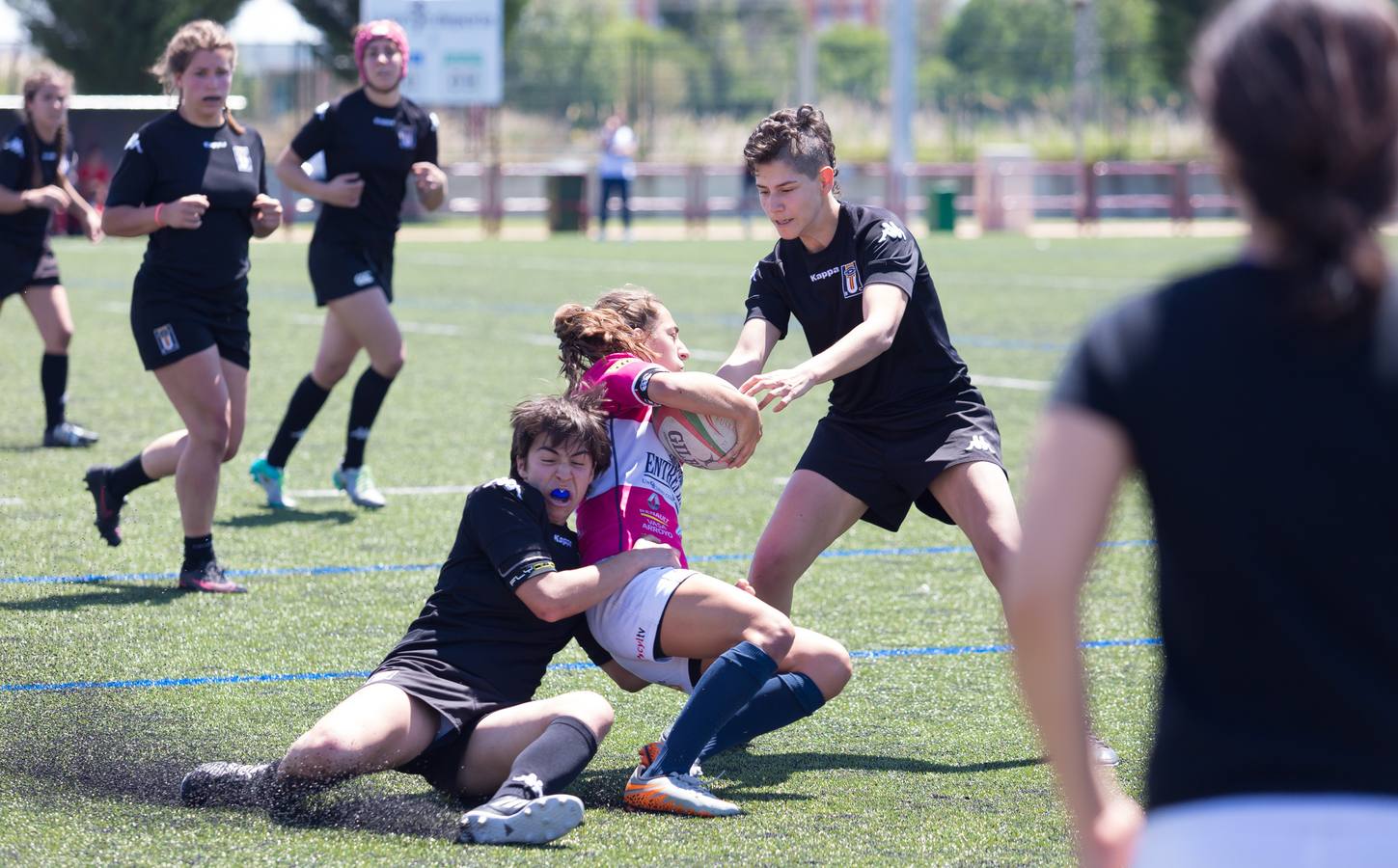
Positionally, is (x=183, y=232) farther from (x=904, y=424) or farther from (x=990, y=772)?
(x=990, y=772)

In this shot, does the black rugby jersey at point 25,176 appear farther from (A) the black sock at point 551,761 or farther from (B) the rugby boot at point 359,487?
(A) the black sock at point 551,761

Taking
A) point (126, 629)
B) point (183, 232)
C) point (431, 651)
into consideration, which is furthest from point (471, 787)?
point (183, 232)

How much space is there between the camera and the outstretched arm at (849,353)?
4203 millimetres

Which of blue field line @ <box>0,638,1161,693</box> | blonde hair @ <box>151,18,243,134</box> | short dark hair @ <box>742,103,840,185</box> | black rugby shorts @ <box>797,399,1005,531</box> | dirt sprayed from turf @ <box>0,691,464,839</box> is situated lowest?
blue field line @ <box>0,638,1161,693</box>

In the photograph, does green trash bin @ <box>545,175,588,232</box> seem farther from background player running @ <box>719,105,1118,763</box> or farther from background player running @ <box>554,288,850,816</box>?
background player running @ <box>554,288,850,816</box>

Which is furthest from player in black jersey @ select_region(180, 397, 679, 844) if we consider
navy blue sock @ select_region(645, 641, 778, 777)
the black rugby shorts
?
the black rugby shorts

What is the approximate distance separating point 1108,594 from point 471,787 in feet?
11.3

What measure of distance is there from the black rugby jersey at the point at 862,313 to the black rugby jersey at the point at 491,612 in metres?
1.09

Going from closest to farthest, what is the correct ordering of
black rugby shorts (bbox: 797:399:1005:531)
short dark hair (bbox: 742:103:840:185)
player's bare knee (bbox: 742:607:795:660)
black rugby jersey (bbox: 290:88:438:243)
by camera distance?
player's bare knee (bbox: 742:607:795:660) < short dark hair (bbox: 742:103:840:185) < black rugby shorts (bbox: 797:399:1005:531) < black rugby jersey (bbox: 290:88:438:243)

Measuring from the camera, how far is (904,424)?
16.2ft

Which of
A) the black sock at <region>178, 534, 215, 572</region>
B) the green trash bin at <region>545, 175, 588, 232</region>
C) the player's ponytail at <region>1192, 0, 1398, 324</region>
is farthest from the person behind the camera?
the green trash bin at <region>545, 175, 588, 232</region>

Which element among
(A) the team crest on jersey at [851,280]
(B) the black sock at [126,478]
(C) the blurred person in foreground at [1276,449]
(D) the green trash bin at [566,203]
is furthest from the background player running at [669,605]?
(D) the green trash bin at [566,203]

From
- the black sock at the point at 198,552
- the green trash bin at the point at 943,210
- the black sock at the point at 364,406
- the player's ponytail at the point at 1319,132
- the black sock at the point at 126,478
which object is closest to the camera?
the player's ponytail at the point at 1319,132

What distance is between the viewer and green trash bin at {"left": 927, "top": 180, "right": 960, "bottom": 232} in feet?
106
